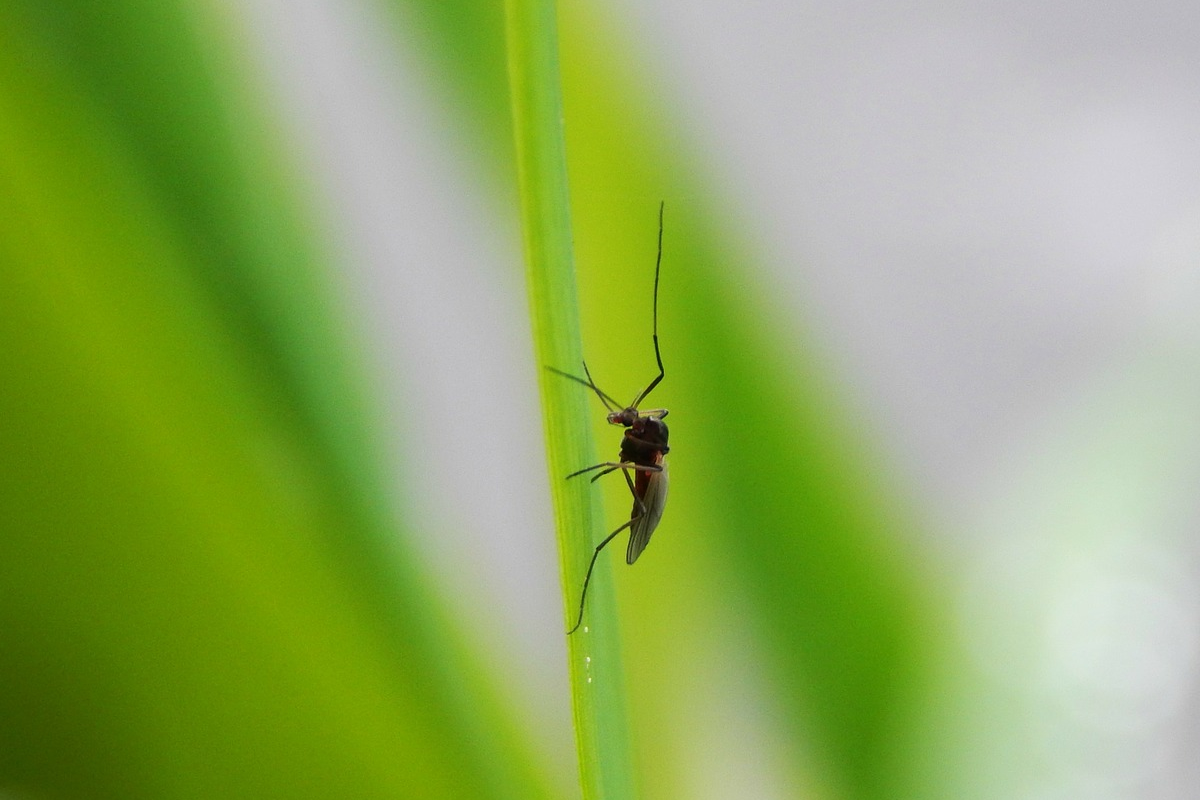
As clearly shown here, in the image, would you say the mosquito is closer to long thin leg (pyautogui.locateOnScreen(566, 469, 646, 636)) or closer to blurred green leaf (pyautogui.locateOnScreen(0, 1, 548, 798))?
long thin leg (pyautogui.locateOnScreen(566, 469, 646, 636))

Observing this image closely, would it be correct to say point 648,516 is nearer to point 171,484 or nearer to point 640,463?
point 640,463

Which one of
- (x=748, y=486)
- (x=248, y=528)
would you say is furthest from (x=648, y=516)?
(x=248, y=528)

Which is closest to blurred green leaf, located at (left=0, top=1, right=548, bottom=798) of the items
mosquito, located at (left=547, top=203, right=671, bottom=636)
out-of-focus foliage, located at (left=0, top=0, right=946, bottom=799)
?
out-of-focus foliage, located at (left=0, top=0, right=946, bottom=799)

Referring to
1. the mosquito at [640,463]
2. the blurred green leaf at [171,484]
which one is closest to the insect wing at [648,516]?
the mosquito at [640,463]

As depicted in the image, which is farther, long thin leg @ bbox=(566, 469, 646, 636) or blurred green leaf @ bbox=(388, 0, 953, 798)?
blurred green leaf @ bbox=(388, 0, 953, 798)

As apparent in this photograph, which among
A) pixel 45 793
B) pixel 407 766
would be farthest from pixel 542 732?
pixel 45 793

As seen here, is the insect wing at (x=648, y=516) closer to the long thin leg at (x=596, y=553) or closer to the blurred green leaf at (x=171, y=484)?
the long thin leg at (x=596, y=553)
